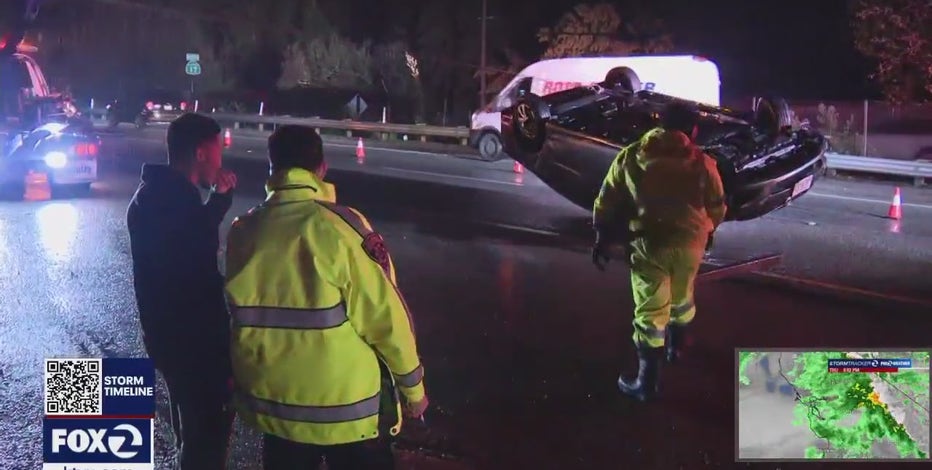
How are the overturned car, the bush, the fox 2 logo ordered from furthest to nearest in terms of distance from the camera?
the bush, the overturned car, the fox 2 logo

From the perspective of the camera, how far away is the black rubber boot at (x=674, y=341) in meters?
5.48

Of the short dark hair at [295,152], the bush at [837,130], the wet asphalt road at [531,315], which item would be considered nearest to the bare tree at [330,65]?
the bush at [837,130]

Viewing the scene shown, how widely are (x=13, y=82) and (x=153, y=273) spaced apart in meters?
9.20

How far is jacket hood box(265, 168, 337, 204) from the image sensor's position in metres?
2.85

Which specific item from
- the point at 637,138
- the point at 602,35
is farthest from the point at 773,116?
the point at 602,35

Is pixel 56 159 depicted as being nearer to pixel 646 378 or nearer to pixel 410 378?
pixel 646 378

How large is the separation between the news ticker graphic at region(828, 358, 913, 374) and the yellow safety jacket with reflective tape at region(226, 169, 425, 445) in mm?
2231

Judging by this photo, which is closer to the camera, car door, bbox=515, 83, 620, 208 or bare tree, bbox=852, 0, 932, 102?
car door, bbox=515, 83, 620, 208

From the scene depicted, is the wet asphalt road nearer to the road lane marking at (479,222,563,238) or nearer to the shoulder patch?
the road lane marking at (479,222,563,238)

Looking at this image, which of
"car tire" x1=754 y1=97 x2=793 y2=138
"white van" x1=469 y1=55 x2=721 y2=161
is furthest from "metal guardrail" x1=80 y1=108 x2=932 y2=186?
"car tire" x1=754 y1=97 x2=793 y2=138

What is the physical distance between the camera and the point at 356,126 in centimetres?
2952

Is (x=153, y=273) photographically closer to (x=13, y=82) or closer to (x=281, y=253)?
(x=281, y=253)

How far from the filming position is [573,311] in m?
7.38

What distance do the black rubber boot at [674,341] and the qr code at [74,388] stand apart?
2997 millimetres
